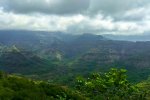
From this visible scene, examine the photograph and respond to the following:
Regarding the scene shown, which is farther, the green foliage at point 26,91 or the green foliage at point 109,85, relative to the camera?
the green foliage at point 109,85

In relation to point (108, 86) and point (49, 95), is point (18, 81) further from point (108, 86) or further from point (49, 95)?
point (108, 86)

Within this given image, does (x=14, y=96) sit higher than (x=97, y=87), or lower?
higher

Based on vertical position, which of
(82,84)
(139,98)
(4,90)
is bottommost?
(139,98)

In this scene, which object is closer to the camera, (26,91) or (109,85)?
(26,91)

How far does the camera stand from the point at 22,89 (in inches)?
1196

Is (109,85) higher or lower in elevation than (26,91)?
lower

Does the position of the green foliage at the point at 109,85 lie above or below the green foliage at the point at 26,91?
below

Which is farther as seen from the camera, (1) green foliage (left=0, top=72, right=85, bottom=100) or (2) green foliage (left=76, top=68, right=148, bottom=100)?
(2) green foliage (left=76, top=68, right=148, bottom=100)

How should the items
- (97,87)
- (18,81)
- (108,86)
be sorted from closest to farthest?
(18,81) < (108,86) < (97,87)

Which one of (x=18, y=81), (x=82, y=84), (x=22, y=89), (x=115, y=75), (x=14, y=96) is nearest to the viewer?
(x=14, y=96)

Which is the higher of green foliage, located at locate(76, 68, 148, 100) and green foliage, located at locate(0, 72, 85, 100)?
green foliage, located at locate(0, 72, 85, 100)

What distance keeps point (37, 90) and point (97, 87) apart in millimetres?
67301

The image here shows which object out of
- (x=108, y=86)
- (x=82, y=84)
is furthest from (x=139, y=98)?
(x=108, y=86)

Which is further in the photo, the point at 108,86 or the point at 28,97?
the point at 108,86
